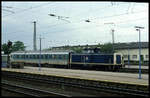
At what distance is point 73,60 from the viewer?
111 feet

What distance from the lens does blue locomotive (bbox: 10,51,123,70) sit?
2948 cm

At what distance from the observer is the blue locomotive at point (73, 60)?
2948 cm

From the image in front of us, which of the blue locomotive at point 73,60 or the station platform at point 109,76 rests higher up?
the blue locomotive at point 73,60

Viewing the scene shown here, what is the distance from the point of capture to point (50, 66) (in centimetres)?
3859

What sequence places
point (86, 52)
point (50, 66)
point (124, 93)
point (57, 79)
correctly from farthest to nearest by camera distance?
point (50, 66)
point (86, 52)
point (57, 79)
point (124, 93)

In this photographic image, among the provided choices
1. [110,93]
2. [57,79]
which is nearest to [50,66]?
[57,79]

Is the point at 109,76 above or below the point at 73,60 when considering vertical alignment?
below

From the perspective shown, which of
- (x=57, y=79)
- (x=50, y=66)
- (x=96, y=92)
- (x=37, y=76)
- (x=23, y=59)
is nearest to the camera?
(x=96, y=92)

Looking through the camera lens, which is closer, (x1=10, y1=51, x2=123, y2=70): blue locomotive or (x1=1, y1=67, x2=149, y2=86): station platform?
(x1=1, y1=67, x2=149, y2=86): station platform

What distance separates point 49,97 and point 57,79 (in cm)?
889

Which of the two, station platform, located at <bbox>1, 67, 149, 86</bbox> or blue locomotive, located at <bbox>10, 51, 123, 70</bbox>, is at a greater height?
blue locomotive, located at <bbox>10, 51, 123, 70</bbox>

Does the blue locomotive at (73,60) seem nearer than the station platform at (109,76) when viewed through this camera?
No

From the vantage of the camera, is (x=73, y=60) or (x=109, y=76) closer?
(x=109, y=76)

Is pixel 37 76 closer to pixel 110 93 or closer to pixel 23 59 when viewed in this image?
pixel 110 93
